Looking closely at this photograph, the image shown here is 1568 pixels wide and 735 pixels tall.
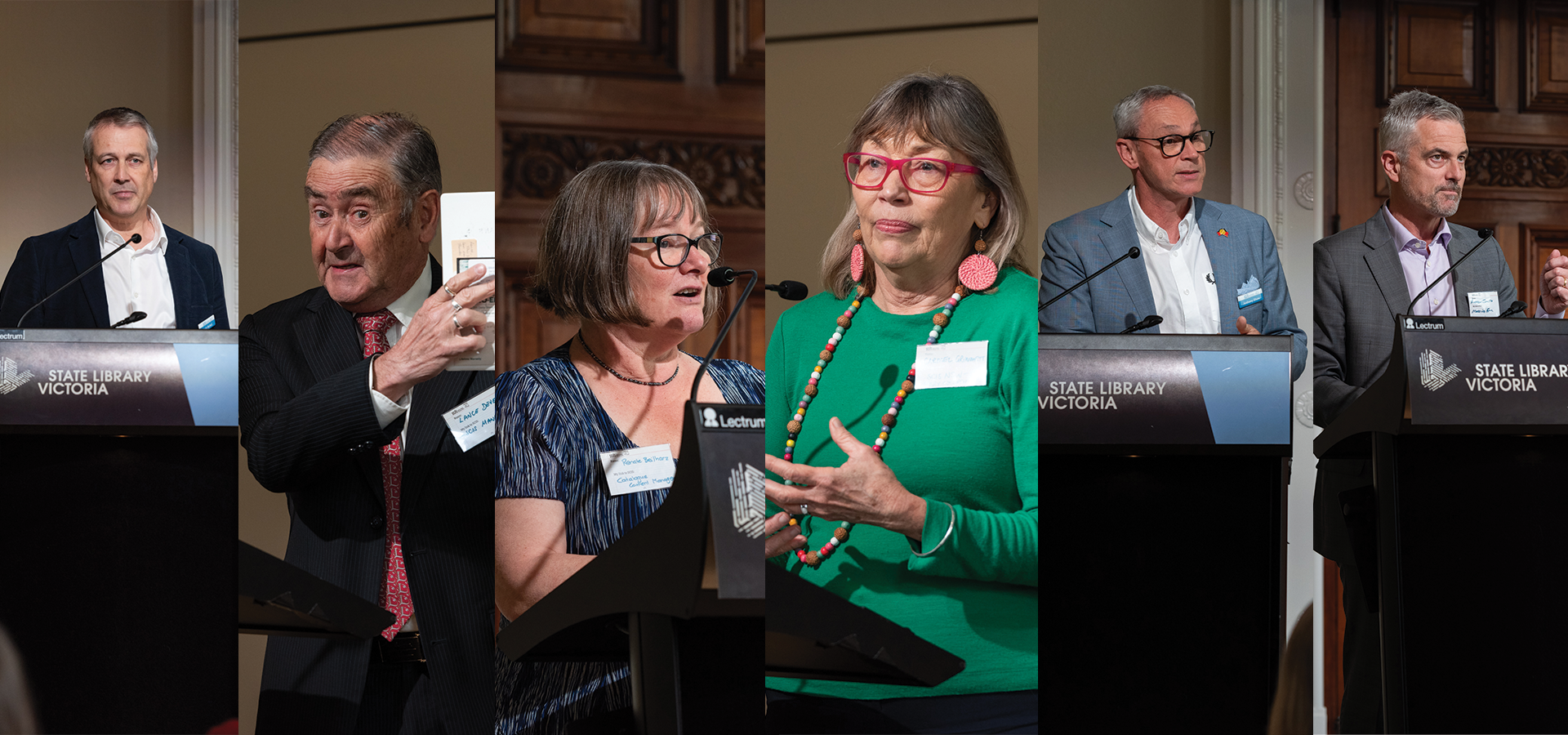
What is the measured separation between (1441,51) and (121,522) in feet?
10.5

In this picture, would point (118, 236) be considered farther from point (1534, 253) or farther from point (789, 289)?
point (1534, 253)

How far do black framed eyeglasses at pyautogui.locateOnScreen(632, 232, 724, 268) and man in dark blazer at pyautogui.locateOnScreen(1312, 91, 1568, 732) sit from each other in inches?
58.9

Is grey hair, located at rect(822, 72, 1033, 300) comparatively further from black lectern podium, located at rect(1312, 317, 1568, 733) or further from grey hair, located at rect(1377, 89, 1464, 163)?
grey hair, located at rect(1377, 89, 1464, 163)

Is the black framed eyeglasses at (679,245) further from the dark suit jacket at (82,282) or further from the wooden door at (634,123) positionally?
the dark suit jacket at (82,282)

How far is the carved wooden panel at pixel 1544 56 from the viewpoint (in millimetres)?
2451

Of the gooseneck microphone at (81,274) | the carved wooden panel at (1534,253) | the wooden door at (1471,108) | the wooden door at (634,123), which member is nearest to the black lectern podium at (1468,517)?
the carved wooden panel at (1534,253)

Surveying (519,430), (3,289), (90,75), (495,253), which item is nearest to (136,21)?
(90,75)

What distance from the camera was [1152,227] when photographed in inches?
88.6

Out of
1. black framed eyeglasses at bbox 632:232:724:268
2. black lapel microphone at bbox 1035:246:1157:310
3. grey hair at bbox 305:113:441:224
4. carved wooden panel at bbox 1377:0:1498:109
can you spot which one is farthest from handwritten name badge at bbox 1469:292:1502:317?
grey hair at bbox 305:113:441:224

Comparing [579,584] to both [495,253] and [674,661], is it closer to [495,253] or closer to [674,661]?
[674,661]

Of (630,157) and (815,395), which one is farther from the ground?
(630,157)

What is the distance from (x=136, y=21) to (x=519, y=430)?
1.32m

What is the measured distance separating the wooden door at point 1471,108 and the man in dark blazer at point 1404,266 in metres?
0.03

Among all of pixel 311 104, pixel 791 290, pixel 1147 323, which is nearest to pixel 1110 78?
pixel 1147 323
